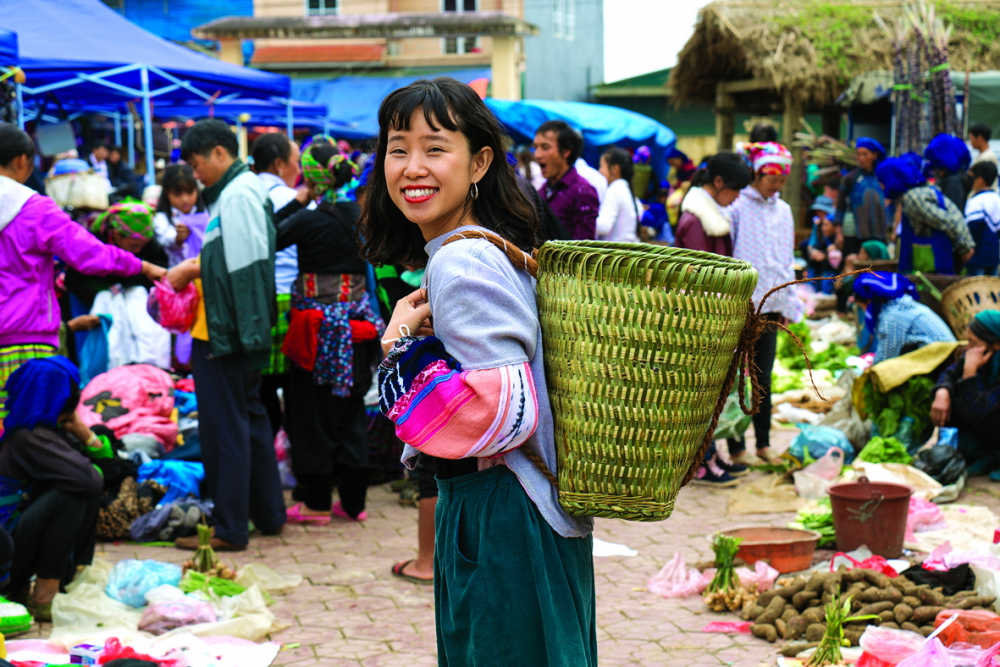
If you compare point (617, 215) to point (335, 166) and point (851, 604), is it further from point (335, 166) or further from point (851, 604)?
point (851, 604)

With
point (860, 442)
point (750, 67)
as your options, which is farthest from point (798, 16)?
point (860, 442)

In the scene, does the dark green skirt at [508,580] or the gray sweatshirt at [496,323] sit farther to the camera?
the dark green skirt at [508,580]

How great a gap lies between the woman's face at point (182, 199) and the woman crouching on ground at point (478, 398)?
673 centimetres

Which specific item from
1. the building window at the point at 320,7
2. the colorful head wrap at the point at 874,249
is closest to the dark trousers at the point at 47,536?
the colorful head wrap at the point at 874,249

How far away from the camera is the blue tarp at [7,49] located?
614 cm

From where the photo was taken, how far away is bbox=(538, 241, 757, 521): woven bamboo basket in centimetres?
Result: 179

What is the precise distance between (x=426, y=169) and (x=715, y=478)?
5.00 meters

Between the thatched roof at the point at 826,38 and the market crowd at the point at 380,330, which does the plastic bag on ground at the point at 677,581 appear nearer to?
the market crowd at the point at 380,330

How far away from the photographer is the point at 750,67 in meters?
15.7

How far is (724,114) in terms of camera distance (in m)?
18.0

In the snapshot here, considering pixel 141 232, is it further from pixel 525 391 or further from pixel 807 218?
pixel 807 218

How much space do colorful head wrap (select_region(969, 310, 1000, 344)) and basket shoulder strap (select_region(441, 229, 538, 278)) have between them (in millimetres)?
5125

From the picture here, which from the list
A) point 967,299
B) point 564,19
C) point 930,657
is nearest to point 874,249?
point 967,299

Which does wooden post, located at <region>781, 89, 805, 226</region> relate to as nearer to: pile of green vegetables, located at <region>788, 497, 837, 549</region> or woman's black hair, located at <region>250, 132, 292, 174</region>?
pile of green vegetables, located at <region>788, 497, 837, 549</region>
